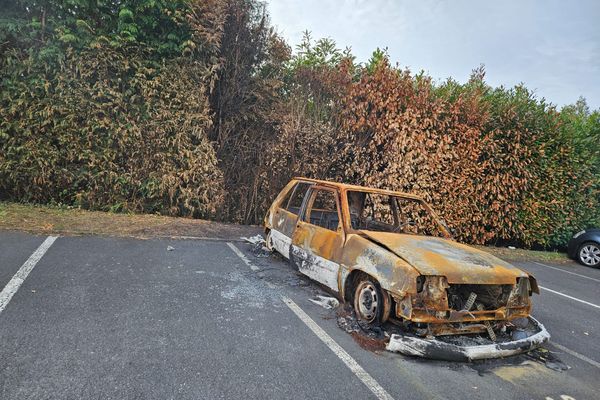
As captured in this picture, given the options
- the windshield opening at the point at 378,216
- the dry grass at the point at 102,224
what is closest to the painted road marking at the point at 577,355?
the windshield opening at the point at 378,216

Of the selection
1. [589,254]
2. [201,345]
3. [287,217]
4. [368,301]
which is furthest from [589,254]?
[201,345]

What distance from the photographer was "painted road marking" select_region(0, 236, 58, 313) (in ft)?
11.9

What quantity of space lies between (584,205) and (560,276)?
3809mm

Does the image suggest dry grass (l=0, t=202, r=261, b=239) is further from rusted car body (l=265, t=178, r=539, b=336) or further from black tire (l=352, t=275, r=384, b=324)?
black tire (l=352, t=275, r=384, b=324)

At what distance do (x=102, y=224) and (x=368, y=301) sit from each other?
17.8 feet

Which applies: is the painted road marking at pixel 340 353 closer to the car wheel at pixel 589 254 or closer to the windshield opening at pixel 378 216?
the windshield opening at pixel 378 216

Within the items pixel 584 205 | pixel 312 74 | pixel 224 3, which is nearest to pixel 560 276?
pixel 584 205

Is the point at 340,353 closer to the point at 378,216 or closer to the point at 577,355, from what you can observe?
the point at 577,355

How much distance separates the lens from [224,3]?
7.99 metres

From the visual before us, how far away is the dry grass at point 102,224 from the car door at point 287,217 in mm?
1769

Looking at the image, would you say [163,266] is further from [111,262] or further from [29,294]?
[29,294]

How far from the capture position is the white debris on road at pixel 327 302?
439 centimetres

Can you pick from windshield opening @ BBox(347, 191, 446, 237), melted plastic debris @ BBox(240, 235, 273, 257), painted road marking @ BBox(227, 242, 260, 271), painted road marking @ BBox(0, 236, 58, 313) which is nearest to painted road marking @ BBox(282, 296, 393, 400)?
painted road marking @ BBox(227, 242, 260, 271)

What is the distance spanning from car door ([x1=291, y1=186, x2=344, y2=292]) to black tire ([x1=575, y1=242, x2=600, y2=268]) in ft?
27.1
